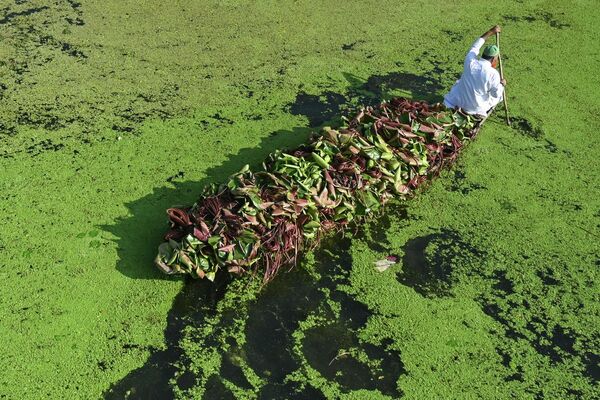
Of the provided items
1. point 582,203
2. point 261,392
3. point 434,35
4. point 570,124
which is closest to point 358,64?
point 434,35

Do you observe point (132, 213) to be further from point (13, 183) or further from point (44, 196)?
point (13, 183)

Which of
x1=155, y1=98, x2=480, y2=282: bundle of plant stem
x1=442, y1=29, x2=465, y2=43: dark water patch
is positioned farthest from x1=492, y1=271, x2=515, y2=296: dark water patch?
x1=442, y1=29, x2=465, y2=43: dark water patch

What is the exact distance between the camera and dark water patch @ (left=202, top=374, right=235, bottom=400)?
2814mm

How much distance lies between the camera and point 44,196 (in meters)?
3.66

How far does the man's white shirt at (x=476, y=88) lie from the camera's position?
13.4 feet

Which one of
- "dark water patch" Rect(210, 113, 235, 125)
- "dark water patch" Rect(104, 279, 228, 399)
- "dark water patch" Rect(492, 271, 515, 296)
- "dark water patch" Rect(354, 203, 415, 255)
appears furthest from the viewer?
"dark water patch" Rect(210, 113, 235, 125)

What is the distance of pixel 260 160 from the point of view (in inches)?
159

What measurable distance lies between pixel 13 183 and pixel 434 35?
381 centimetres

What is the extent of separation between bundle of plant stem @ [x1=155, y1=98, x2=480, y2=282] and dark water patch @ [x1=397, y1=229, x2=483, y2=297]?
1.17 ft

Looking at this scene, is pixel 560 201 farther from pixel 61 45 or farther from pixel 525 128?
pixel 61 45

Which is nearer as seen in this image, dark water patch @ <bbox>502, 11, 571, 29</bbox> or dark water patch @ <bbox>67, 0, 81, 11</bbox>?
dark water patch @ <bbox>67, 0, 81, 11</bbox>

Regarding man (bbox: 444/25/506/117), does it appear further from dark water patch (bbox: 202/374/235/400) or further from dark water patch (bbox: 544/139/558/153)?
dark water patch (bbox: 202/374/235/400)

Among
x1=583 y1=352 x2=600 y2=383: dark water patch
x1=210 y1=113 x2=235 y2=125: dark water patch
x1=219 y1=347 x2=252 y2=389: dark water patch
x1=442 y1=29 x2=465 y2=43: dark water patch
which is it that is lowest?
x1=219 y1=347 x2=252 y2=389: dark water patch

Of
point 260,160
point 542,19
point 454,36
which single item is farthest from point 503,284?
point 542,19
